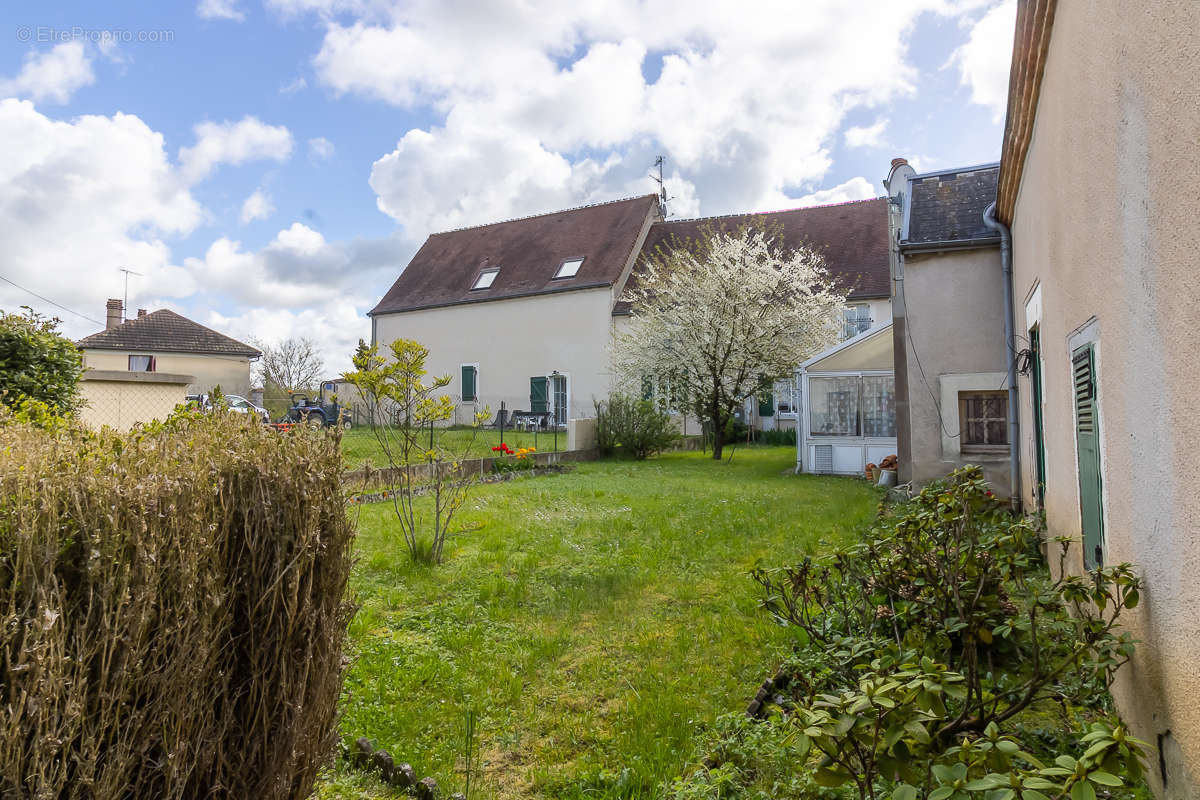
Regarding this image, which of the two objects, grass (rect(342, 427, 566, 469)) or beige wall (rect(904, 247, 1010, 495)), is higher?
beige wall (rect(904, 247, 1010, 495))

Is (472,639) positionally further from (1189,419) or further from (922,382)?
(922,382)

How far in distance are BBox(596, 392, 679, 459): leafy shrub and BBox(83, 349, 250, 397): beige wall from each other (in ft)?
73.6

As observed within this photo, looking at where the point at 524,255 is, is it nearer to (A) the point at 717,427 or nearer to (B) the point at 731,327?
(B) the point at 731,327

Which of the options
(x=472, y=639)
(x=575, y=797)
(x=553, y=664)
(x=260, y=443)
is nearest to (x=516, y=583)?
(x=472, y=639)

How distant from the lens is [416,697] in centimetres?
388

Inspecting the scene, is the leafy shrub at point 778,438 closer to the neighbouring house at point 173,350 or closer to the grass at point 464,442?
the grass at point 464,442

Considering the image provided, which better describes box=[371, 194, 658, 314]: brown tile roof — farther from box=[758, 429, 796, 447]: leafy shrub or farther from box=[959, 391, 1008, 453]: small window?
box=[959, 391, 1008, 453]: small window

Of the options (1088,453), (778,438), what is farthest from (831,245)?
(1088,453)

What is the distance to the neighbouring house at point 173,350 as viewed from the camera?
33.6m

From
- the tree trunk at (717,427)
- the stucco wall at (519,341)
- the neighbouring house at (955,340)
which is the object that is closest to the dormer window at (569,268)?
the stucco wall at (519,341)

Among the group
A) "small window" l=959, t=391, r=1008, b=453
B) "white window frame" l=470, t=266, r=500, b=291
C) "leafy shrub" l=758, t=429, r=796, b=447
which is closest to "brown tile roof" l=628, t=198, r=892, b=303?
"leafy shrub" l=758, t=429, r=796, b=447

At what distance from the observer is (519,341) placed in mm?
27312

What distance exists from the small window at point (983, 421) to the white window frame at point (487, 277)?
2153cm

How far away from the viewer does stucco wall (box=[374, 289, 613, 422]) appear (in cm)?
2547
